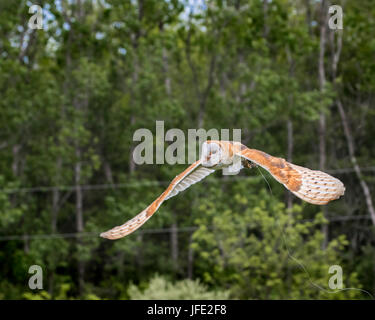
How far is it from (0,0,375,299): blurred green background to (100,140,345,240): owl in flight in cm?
854

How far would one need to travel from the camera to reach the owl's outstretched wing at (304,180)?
4176mm

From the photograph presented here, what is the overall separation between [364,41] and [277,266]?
870 centimetres

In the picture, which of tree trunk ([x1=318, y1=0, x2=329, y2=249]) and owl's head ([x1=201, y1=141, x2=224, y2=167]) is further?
tree trunk ([x1=318, y1=0, x2=329, y2=249])

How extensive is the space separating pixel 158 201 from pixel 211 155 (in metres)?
0.60

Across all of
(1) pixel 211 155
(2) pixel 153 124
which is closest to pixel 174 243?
(2) pixel 153 124

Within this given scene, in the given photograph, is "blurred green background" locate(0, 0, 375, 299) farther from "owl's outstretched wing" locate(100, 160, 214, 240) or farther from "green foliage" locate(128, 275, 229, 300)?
"owl's outstretched wing" locate(100, 160, 214, 240)

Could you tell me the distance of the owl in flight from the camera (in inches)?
166

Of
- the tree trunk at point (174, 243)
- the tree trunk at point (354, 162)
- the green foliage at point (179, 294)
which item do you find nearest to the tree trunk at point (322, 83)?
the tree trunk at point (354, 162)

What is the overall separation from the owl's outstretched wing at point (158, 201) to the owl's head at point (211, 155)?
0.08 metres

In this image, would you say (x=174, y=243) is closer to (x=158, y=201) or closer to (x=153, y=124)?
(x=153, y=124)

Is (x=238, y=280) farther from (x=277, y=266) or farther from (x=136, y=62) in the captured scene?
(x=136, y=62)

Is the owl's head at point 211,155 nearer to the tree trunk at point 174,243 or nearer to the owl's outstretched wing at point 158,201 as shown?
the owl's outstretched wing at point 158,201

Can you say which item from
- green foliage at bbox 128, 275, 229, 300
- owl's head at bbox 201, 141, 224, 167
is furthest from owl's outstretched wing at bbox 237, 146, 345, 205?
green foliage at bbox 128, 275, 229, 300
